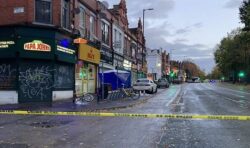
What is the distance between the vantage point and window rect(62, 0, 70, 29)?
3188 cm

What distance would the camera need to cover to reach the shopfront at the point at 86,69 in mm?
35406

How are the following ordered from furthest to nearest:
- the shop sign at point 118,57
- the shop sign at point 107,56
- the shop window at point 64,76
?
the shop sign at point 118,57 < the shop sign at point 107,56 < the shop window at point 64,76

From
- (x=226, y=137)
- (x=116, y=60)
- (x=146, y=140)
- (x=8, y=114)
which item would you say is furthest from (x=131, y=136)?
(x=116, y=60)

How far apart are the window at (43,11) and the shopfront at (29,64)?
0.91m

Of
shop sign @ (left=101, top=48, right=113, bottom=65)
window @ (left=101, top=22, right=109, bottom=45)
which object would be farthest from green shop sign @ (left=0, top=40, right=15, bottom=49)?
window @ (left=101, top=22, right=109, bottom=45)

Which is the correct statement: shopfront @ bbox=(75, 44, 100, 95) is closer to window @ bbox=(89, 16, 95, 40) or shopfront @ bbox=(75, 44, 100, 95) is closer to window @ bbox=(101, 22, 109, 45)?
window @ bbox=(89, 16, 95, 40)

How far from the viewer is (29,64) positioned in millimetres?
28812

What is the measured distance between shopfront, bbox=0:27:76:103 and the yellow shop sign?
4799mm

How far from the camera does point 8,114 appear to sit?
20359 millimetres

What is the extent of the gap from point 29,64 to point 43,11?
3700 millimetres

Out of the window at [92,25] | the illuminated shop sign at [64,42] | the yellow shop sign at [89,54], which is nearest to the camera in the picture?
the illuminated shop sign at [64,42]

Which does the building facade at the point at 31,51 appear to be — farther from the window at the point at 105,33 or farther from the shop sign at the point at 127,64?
the shop sign at the point at 127,64

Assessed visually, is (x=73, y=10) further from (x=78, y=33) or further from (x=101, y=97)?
(x=101, y=97)

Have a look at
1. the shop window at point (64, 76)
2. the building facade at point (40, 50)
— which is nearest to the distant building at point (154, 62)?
the building facade at point (40, 50)
